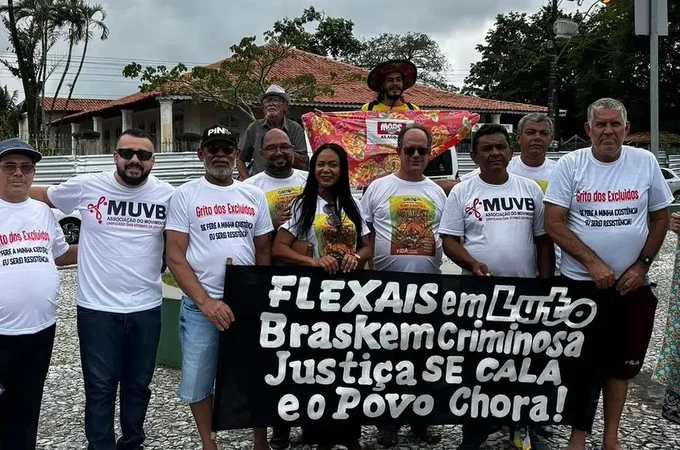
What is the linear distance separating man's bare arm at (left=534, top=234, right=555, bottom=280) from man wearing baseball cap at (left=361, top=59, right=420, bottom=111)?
7.34ft

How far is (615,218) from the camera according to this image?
3.73 m

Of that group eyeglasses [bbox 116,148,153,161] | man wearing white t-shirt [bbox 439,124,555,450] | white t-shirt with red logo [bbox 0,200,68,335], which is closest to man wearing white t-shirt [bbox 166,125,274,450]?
eyeglasses [bbox 116,148,153,161]

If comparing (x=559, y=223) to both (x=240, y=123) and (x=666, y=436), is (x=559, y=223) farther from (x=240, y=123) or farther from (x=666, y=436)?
(x=240, y=123)

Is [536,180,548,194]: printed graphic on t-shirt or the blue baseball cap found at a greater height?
the blue baseball cap

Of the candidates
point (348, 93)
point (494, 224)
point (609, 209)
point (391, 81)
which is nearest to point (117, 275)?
point (494, 224)

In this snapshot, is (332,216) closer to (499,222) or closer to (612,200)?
(499,222)

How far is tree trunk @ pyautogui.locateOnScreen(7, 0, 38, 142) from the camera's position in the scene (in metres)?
25.9

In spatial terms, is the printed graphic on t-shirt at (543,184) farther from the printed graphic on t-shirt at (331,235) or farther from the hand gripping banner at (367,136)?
the hand gripping banner at (367,136)

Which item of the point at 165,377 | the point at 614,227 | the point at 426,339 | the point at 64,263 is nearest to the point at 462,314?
the point at 426,339

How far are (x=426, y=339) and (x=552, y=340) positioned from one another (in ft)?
2.52

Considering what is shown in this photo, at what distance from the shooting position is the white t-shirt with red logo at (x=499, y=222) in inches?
151

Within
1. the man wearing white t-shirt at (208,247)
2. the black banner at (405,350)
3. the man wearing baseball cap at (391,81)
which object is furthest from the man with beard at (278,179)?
the man wearing baseball cap at (391,81)

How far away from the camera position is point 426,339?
3770 mm

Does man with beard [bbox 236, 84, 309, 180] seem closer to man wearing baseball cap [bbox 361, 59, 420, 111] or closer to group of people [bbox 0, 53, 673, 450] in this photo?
man wearing baseball cap [bbox 361, 59, 420, 111]
